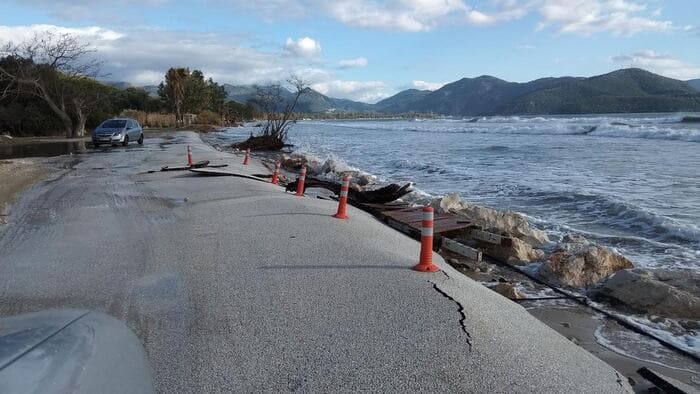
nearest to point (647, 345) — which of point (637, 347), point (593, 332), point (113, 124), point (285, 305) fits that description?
point (637, 347)

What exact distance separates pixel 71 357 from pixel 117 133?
96.4 feet

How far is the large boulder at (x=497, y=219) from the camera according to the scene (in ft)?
35.1

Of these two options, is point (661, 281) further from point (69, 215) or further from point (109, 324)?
point (69, 215)

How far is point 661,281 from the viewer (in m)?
7.19

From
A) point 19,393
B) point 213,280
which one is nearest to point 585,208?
point 213,280

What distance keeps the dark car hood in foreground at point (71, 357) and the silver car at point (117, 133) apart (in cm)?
2765

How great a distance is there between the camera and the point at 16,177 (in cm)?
1595

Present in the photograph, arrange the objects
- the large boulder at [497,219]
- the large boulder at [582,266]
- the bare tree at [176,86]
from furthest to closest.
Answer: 1. the bare tree at [176,86]
2. the large boulder at [497,219]
3. the large boulder at [582,266]

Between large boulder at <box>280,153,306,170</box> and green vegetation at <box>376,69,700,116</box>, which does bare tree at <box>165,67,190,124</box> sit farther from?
green vegetation at <box>376,69,700,116</box>

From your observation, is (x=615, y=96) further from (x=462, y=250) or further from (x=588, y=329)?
(x=588, y=329)

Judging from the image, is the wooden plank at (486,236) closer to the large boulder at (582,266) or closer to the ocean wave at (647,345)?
the large boulder at (582,266)

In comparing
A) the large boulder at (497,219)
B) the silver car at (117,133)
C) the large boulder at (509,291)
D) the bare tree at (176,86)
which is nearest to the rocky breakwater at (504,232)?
the large boulder at (497,219)

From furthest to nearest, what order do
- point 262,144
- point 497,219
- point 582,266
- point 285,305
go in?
point 262,144, point 497,219, point 582,266, point 285,305

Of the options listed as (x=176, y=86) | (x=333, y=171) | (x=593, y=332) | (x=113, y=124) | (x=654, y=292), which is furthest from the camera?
(x=176, y=86)
